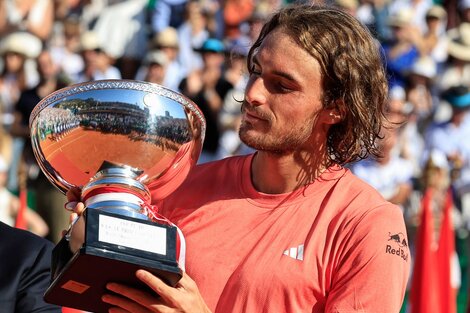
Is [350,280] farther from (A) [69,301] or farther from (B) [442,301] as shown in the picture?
(B) [442,301]

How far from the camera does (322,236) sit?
3.48 meters

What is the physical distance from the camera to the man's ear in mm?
3672

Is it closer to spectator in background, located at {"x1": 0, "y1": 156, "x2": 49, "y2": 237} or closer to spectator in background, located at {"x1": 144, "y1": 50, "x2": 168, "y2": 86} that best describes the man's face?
spectator in background, located at {"x1": 0, "y1": 156, "x2": 49, "y2": 237}

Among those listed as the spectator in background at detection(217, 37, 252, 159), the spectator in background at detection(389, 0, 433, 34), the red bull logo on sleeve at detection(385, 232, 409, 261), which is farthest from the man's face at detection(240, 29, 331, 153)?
the spectator in background at detection(389, 0, 433, 34)

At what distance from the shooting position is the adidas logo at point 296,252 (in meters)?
3.43

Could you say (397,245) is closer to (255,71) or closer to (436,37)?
(255,71)

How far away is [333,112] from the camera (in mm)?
3688

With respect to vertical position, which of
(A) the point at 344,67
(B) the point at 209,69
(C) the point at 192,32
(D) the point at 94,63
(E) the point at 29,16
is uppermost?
(C) the point at 192,32

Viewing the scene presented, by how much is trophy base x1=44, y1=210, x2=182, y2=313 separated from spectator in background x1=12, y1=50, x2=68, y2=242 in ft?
19.5

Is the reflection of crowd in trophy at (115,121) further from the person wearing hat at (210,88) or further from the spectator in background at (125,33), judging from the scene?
the spectator in background at (125,33)

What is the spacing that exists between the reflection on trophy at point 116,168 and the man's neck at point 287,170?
0.81 feet

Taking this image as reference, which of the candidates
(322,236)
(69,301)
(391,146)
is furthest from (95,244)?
(391,146)

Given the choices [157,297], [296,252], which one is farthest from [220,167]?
[157,297]

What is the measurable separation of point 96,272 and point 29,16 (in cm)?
993
